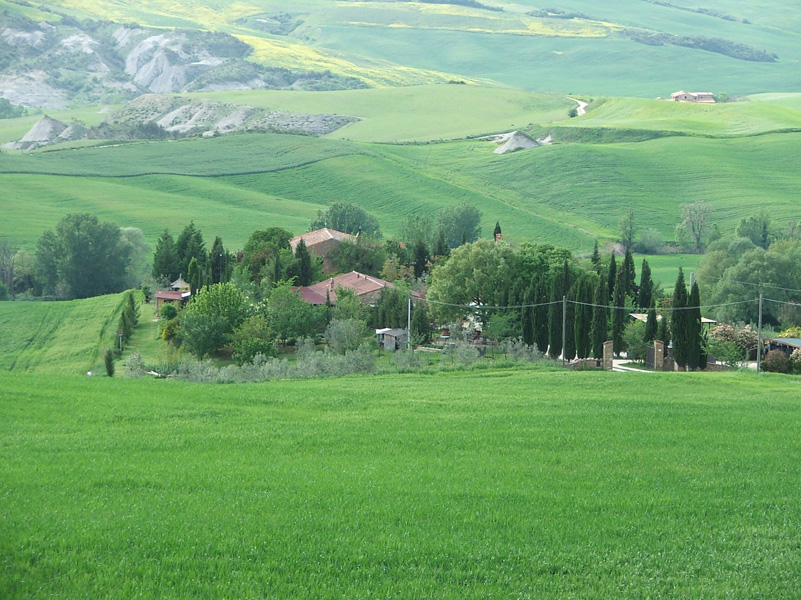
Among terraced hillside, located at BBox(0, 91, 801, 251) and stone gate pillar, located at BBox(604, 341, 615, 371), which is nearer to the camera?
stone gate pillar, located at BBox(604, 341, 615, 371)

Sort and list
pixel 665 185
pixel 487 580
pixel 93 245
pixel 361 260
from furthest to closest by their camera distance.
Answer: pixel 665 185
pixel 93 245
pixel 361 260
pixel 487 580

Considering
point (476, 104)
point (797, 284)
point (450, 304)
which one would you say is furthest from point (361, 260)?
point (476, 104)

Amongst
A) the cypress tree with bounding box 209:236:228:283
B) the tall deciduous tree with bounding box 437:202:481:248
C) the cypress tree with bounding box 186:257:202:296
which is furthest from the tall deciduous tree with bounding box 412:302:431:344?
the tall deciduous tree with bounding box 437:202:481:248

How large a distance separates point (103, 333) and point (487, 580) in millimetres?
52934

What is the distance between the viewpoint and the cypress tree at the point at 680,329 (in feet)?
161

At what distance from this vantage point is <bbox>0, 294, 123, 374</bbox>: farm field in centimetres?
5793

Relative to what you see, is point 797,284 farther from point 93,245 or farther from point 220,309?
point 93,245

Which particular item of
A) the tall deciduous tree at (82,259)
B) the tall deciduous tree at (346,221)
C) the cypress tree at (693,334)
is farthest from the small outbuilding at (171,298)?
the cypress tree at (693,334)

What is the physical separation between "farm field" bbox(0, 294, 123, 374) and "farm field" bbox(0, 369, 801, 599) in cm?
2858

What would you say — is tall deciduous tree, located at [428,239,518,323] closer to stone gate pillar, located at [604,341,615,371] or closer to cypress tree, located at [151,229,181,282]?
stone gate pillar, located at [604,341,615,371]

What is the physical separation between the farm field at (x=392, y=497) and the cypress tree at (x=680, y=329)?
18859mm

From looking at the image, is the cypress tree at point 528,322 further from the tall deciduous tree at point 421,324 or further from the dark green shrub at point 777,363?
the dark green shrub at point 777,363

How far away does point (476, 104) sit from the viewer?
191 m

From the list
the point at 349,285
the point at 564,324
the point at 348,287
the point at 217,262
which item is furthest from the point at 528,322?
the point at 217,262
